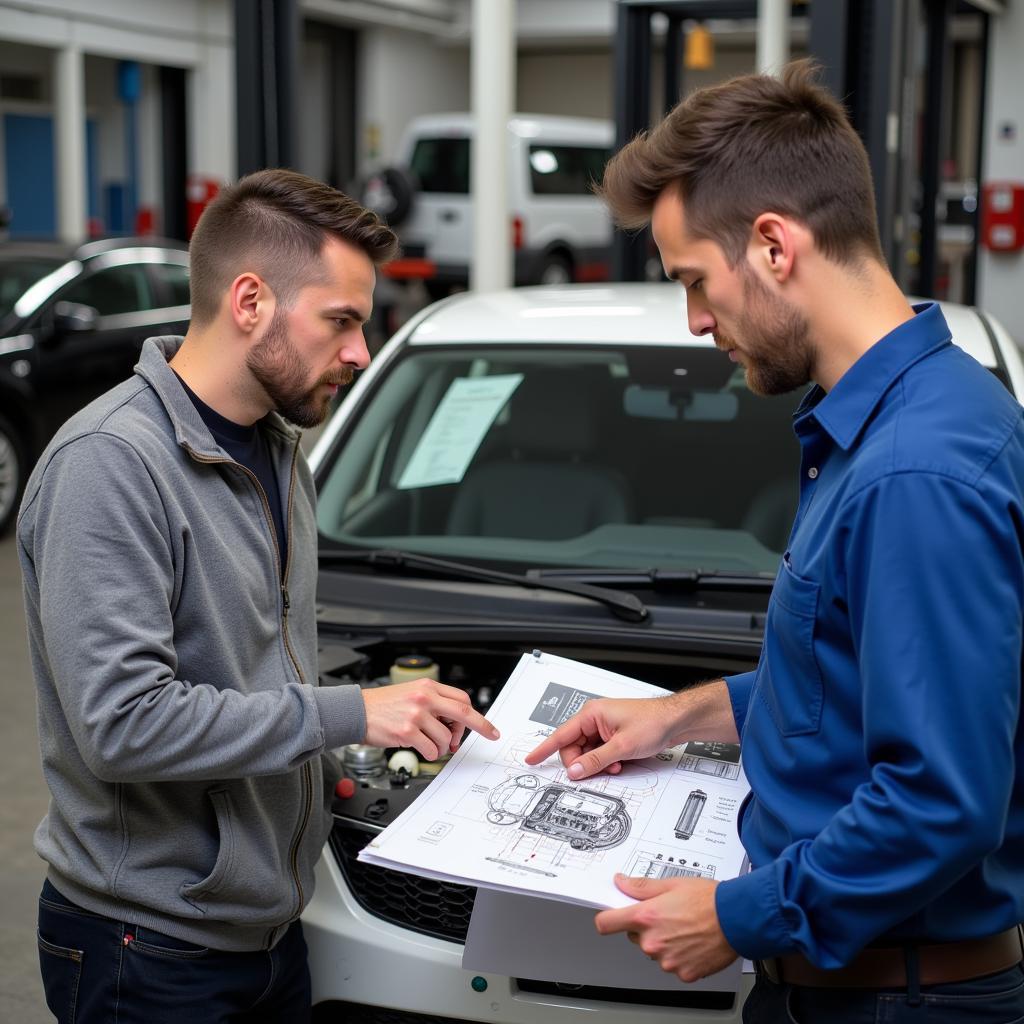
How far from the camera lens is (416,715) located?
1.78 metres

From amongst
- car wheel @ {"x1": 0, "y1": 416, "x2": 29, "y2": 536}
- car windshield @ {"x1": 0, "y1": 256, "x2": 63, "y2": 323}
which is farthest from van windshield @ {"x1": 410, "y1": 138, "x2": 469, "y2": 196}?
car wheel @ {"x1": 0, "y1": 416, "x2": 29, "y2": 536}

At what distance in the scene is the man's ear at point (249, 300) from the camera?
1791 millimetres

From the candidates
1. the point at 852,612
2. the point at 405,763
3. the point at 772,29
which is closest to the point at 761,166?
the point at 852,612

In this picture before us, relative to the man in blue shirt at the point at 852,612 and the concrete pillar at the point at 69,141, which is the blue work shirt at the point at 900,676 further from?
the concrete pillar at the point at 69,141

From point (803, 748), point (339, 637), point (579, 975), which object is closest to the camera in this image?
point (803, 748)

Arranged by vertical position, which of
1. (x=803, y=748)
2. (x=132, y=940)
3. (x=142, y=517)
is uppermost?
(x=142, y=517)

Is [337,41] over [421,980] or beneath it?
over


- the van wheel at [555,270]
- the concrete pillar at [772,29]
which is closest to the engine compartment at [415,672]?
the concrete pillar at [772,29]

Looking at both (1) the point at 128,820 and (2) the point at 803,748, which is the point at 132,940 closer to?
(1) the point at 128,820

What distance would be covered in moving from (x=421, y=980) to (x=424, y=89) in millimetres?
20545

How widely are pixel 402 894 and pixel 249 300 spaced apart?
3.23 ft

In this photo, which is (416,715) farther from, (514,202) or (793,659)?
(514,202)

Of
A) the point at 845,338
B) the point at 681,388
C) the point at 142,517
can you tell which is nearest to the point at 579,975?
the point at 142,517

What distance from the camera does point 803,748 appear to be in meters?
1.41
